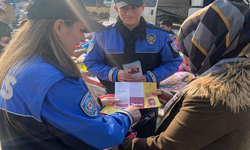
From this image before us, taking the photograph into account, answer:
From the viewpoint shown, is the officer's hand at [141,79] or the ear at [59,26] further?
the officer's hand at [141,79]

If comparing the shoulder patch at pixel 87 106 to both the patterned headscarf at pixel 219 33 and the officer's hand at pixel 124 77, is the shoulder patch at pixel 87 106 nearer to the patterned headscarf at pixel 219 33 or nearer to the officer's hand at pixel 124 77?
the patterned headscarf at pixel 219 33

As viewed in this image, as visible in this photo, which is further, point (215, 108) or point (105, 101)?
point (105, 101)

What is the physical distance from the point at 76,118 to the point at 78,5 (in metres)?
0.63

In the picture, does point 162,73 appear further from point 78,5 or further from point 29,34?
point 29,34

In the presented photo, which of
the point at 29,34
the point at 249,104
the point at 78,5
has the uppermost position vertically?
the point at 78,5

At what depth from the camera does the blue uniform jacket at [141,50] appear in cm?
193

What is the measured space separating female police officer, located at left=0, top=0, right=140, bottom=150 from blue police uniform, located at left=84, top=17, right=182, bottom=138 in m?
0.90

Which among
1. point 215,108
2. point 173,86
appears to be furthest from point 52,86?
point 173,86

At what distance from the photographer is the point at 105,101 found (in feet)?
5.31

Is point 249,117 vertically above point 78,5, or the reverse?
point 78,5

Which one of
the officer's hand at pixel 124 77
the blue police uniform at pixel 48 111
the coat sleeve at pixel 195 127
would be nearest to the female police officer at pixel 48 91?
the blue police uniform at pixel 48 111

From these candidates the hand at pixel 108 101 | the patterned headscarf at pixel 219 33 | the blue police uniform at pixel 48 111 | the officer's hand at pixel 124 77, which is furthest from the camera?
the officer's hand at pixel 124 77

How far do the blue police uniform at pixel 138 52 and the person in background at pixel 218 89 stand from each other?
87cm

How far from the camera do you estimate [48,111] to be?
84cm
